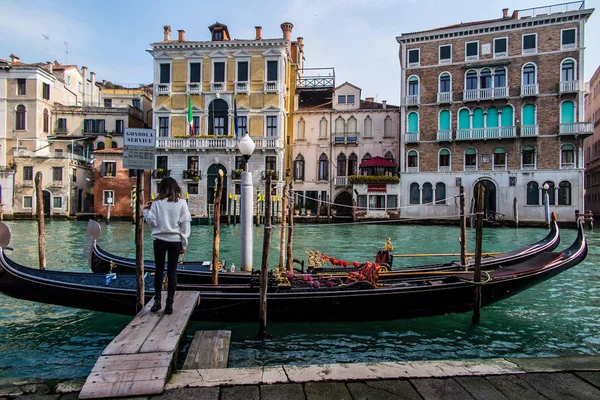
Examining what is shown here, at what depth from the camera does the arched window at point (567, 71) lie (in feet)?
68.0

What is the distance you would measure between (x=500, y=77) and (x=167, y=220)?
22619mm

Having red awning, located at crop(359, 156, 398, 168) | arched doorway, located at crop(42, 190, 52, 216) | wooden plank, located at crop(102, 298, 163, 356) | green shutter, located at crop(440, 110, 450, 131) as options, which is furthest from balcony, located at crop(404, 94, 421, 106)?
wooden plank, located at crop(102, 298, 163, 356)

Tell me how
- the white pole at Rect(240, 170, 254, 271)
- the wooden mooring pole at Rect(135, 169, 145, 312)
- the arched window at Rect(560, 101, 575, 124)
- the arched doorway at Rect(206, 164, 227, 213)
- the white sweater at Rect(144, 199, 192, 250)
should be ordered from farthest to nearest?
the arched doorway at Rect(206, 164, 227, 213) → the arched window at Rect(560, 101, 575, 124) → the white pole at Rect(240, 170, 254, 271) → the wooden mooring pole at Rect(135, 169, 145, 312) → the white sweater at Rect(144, 199, 192, 250)

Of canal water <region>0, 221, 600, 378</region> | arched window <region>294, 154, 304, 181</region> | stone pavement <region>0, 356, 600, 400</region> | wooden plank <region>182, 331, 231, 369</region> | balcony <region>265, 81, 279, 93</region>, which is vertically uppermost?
balcony <region>265, 81, 279, 93</region>

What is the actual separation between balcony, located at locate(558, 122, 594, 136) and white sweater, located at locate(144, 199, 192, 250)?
72.3 feet

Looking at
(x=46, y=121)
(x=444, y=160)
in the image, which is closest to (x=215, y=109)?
(x=46, y=121)

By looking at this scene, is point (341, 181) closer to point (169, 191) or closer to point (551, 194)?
point (551, 194)

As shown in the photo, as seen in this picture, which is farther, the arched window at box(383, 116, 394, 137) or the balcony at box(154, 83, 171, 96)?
the arched window at box(383, 116, 394, 137)

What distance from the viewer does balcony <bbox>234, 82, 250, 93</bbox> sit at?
942 inches

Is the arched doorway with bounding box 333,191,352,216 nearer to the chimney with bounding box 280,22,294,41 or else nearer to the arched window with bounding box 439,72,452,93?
the arched window with bounding box 439,72,452,93

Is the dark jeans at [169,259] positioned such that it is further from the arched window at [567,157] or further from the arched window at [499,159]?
the arched window at [567,157]

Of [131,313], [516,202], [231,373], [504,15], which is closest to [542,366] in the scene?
[231,373]

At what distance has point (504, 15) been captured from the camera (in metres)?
23.3

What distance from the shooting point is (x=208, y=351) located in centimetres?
317
